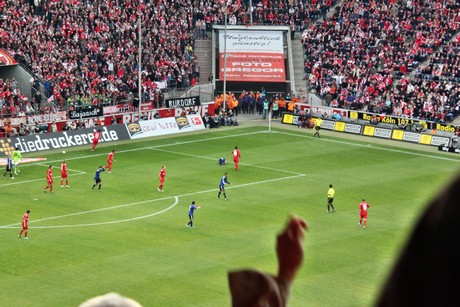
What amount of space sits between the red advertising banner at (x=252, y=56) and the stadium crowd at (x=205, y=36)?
1971 millimetres

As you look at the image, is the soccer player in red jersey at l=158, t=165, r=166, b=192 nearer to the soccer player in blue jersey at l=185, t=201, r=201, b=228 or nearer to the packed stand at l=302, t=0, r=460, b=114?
the soccer player in blue jersey at l=185, t=201, r=201, b=228

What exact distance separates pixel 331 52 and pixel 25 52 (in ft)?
84.0

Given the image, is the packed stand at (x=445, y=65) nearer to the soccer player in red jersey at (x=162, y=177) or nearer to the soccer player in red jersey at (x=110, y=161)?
the soccer player in red jersey at (x=110, y=161)

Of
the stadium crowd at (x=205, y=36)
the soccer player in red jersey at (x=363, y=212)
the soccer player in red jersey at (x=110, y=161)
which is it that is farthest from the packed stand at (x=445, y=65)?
the soccer player in red jersey at (x=363, y=212)

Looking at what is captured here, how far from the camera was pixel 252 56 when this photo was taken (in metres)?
78.4

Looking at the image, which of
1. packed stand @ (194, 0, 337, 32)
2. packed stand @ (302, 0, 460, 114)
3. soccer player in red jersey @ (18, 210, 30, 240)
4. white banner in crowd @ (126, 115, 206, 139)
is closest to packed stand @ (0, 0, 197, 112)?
packed stand @ (194, 0, 337, 32)

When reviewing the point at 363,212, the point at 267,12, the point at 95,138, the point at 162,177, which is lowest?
the point at 363,212

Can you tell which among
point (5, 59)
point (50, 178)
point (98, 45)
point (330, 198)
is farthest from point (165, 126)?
point (330, 198)

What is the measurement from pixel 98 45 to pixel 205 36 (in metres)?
11.5

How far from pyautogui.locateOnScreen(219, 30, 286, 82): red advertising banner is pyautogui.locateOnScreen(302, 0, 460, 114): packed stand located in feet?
8.35

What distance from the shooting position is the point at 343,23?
8131 centimetres

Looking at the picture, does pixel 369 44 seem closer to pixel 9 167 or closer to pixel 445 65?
pixel 445 65

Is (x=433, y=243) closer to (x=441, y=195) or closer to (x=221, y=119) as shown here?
(x=441, y=195)

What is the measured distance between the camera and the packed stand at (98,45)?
2653 inches
